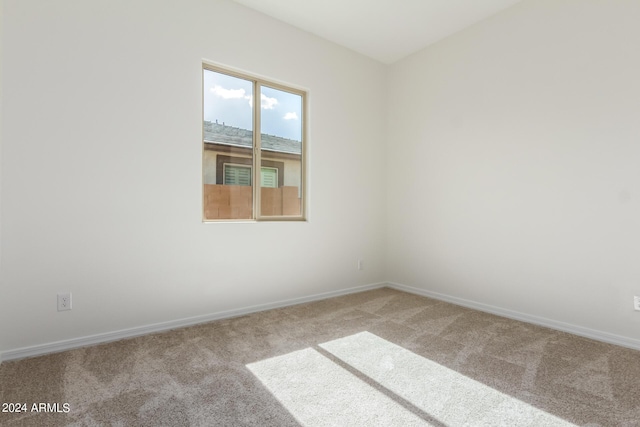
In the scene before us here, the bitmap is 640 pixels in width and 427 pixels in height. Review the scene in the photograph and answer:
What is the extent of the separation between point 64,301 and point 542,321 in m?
3.71

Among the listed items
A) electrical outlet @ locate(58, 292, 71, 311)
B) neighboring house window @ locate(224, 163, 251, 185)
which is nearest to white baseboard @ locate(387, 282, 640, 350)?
neighboring house window @ locate(224, 163, 251, 185)

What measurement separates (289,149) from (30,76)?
2118 mm

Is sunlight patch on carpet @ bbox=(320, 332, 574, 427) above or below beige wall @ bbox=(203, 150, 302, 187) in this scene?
below

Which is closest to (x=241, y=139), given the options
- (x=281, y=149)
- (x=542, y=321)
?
(x=281, y=149)

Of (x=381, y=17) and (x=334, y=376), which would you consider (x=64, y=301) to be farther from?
(x=381, y=17)

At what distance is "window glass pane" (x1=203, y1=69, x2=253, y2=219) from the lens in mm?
3062

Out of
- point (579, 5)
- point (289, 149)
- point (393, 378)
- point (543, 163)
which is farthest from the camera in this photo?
point (289, 149)

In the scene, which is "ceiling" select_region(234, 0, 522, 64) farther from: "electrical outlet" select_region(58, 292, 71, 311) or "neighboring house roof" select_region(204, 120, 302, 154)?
"electrical outlet" select_region(58, 292, 71, 311)

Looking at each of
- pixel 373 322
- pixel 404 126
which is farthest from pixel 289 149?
pixel 373 322

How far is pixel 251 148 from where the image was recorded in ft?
11.0

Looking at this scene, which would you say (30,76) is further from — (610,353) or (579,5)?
(610,353)

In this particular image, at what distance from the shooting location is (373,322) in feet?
9.68

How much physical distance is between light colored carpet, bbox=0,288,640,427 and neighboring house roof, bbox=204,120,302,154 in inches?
64.8

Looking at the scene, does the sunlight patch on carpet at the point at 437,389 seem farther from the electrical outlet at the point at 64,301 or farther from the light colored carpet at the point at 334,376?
the electrical outlet at the point at 64,301
